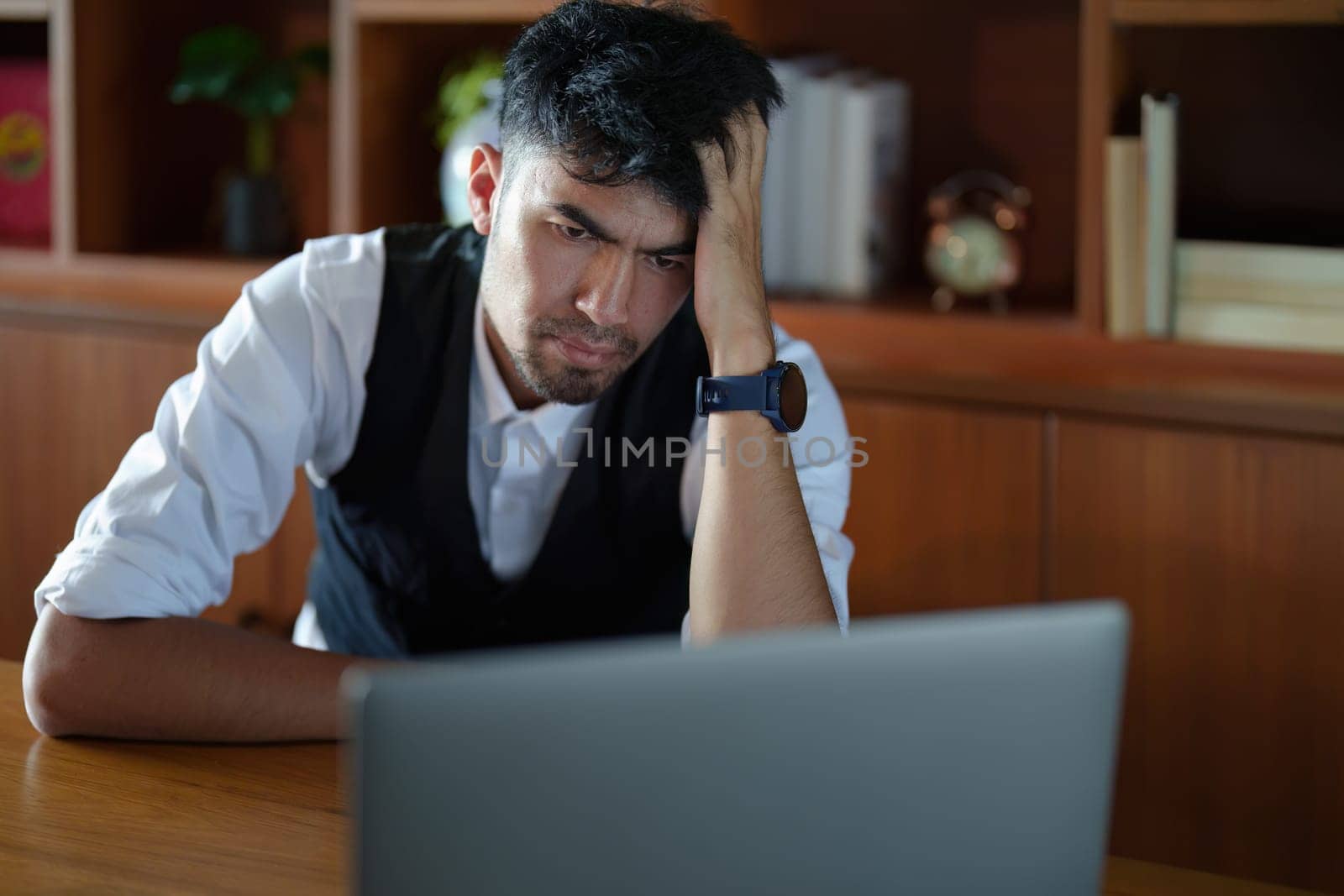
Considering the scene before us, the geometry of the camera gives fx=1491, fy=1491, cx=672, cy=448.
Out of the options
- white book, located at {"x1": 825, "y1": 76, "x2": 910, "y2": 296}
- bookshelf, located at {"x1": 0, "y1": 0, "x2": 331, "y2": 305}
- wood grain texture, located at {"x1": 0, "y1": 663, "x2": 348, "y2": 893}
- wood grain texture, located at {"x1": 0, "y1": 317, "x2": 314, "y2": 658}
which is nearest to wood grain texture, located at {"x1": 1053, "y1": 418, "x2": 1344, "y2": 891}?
white book, located at {"x1": 825, "y1": 76, "x2": 910, "y2": 296}

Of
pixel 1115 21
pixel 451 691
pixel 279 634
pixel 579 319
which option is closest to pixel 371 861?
pixel 451 691

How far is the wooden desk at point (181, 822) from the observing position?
98cm

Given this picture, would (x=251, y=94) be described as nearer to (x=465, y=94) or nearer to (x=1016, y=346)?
(x=465, y=94)

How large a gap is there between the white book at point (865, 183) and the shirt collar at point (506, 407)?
0.86 metres

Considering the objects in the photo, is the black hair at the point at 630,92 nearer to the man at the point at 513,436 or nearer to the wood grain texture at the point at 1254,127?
the man at the point at 513,436

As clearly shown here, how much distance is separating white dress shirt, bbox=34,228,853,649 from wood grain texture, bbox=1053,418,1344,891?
0.53 metres

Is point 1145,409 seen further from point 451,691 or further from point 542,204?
point 451,691

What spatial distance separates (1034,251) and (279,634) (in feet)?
4.68

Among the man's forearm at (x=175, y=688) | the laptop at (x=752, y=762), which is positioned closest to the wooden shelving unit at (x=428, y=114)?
the man's forearm at (x=175, y=688)

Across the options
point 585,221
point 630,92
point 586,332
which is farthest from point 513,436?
point 630,92

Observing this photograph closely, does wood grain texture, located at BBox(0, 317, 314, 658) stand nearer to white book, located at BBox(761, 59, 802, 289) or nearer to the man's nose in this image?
white book, located at BBox(761, 59, 802, 289)

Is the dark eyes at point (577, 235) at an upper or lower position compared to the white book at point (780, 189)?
lower

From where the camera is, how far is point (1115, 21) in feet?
6.71

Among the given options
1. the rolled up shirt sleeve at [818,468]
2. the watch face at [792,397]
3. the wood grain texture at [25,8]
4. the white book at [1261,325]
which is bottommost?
the rolled up shirt sleeve at [818,468]
